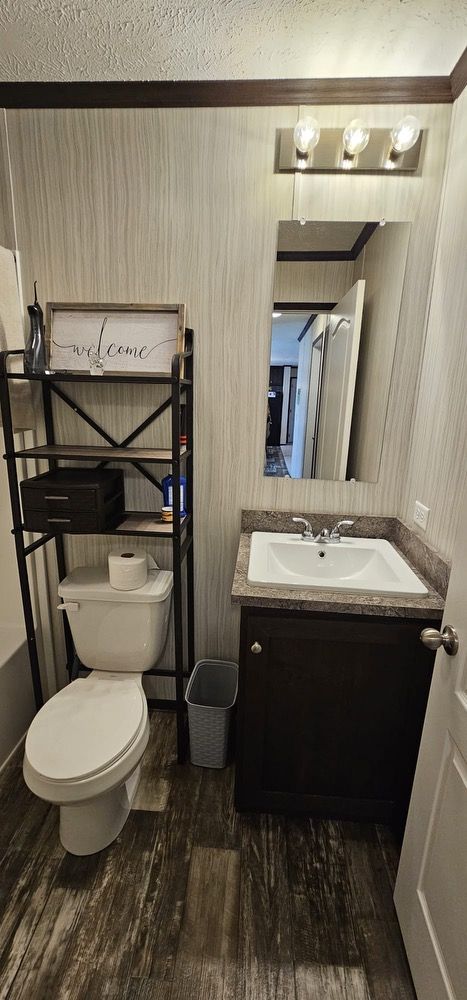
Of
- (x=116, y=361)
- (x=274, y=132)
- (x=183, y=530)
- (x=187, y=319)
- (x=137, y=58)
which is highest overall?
(x=137, y=58)

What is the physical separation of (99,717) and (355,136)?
79.8 inches

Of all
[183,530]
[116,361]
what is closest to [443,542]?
[183,530]

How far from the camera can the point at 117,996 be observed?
3.63 ft

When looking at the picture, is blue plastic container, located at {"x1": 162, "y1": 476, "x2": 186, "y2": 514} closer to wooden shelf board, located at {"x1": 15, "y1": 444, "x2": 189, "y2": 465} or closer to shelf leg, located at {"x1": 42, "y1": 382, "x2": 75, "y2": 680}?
wooden shelf board, located at {"x1": 15, "y1": 444, "x2": 189, "y2": 465}

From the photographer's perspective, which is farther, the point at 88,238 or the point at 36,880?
the point at 88,238

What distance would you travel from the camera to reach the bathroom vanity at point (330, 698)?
1313mm

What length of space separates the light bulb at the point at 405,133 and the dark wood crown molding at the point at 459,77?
130mm

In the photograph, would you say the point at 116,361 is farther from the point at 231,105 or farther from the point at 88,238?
the point at 231,105

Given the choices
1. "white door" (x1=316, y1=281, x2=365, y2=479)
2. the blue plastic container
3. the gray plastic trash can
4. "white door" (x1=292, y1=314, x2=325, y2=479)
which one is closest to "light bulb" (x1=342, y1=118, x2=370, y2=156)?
"white door" (x1=316, y1=281, x2=365, y2=479)

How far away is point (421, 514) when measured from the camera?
5.10 ft

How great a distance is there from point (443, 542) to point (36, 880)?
5.33ft

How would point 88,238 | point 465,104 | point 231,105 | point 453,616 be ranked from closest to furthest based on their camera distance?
point 453,616 → point 465,104 → point 231,105 → point 88,238

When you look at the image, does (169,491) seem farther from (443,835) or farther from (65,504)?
(443,835)

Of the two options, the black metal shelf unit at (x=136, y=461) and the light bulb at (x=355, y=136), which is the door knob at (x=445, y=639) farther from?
the light bulb at (x=355, y=136)
